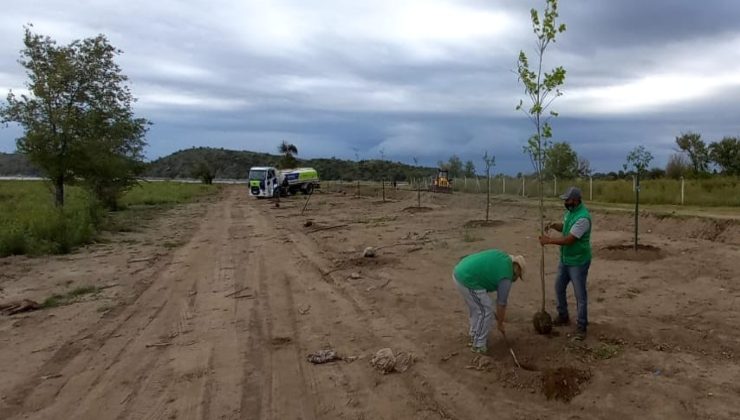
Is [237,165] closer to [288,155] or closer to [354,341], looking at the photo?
[288,155]

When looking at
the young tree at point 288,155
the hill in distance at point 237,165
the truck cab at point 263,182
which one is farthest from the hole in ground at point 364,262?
the hill in distance at point 237,165

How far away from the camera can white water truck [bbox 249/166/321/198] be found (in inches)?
1831

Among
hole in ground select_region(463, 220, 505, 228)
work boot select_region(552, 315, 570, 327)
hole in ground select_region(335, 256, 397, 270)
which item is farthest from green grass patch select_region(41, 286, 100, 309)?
hole in ground select_region(463, 220, 505, 228)

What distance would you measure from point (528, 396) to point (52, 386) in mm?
4548

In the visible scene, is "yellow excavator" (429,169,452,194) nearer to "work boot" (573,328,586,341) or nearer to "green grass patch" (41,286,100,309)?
"green grass patch" (41,286,100,309)

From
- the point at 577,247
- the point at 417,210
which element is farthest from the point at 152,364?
the point at 417,210

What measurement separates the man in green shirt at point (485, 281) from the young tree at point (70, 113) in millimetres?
22255

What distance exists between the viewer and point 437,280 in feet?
34.5

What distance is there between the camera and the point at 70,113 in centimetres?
2438

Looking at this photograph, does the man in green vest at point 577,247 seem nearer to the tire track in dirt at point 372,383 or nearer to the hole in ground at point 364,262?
the tire track in dirt at point 372,383

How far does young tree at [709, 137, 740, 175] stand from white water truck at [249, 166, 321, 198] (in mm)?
30408

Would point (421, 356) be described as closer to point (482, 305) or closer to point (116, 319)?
point (482, 305)

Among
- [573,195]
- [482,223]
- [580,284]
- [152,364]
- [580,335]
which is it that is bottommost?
[152,364]

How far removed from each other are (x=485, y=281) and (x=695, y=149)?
45178mm
